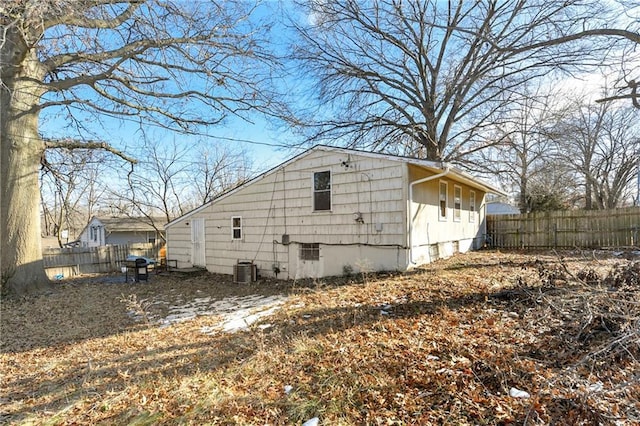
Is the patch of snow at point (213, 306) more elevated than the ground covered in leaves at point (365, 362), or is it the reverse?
the ground covered in leaves at point (365, 362)

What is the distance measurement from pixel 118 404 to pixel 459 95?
15.4m

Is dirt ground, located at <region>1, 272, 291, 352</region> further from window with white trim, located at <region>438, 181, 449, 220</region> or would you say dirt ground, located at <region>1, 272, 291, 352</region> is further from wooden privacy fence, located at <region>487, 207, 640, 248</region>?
wooden privacy fence, located at <region>487, 207, 640, 248</region>

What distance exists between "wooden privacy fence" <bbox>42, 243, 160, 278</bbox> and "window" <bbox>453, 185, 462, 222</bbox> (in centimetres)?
1572

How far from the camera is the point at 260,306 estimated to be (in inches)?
281

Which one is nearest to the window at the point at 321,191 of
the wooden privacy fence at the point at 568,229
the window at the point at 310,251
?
the window at the point at 310,251

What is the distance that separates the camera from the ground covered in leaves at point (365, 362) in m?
2.86

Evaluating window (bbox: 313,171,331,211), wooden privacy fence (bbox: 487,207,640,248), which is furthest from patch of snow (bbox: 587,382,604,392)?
wooden privacy fence (bbox: 487,207,640,248)

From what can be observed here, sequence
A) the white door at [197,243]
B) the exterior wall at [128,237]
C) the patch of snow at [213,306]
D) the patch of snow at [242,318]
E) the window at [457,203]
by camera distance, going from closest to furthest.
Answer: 1. the patch of snow at [242,318]
2. the patch of snow at [213,306]
3. the window at [457,203]
4. the white door at [197,243]
5. the exterior wall at [128,237]

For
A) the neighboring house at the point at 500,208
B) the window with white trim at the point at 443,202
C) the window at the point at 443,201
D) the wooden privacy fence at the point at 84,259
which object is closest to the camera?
the window with white trim at the point at 443,202

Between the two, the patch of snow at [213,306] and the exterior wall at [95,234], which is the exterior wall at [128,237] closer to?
the exterior wall at [95,234]

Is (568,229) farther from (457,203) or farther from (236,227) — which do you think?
(236,227)

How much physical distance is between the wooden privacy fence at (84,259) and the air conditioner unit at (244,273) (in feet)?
30.1

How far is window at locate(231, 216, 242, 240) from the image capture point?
11.8 m

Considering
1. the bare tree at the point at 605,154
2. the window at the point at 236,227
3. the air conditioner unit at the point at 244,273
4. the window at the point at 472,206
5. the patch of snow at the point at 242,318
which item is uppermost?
the bare tree at the point at 605,154
